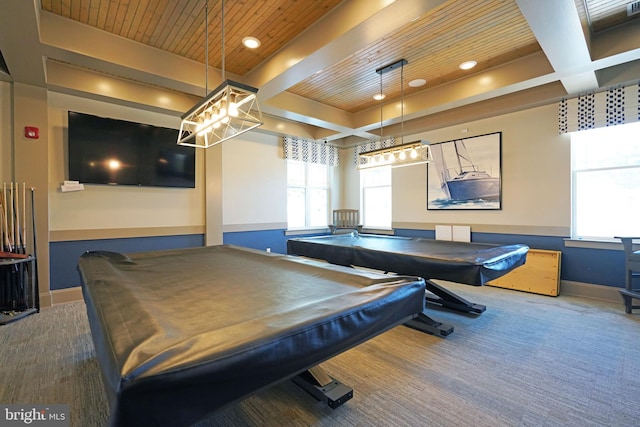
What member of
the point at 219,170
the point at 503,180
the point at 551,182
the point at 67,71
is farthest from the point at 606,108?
the point at 67,71

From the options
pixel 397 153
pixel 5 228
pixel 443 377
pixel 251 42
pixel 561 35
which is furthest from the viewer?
pixel 397 153

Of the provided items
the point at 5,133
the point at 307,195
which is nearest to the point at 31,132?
the point at 5,133

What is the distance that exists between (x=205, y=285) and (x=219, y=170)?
3.68 meters

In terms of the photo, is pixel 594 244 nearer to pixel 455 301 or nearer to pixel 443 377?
pixel 455 301

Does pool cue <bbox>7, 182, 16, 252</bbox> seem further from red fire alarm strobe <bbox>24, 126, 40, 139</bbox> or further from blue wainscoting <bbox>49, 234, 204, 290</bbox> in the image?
red fire alarm strobe <bbox>24, 126, 40, 139</bbox>

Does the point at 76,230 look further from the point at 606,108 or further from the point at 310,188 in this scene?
the point at 606,108

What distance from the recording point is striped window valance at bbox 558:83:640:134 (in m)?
3.71

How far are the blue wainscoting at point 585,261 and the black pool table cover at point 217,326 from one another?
389 centimetres

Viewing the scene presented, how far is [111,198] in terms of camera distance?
4273 millimetres

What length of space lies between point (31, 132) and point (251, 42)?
290 centimetres

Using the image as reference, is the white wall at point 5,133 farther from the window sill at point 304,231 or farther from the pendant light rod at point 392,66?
the pendant light rod at point 392,66

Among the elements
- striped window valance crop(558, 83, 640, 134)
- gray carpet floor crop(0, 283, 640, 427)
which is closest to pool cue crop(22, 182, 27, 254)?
gray carpet floor crop(0, 283, 640, 427)

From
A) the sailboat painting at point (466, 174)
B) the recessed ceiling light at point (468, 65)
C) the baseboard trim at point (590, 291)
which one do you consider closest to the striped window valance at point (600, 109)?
the sailboat painting at point (466, 174)

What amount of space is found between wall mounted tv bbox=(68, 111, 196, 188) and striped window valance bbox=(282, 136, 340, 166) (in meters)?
2.00
